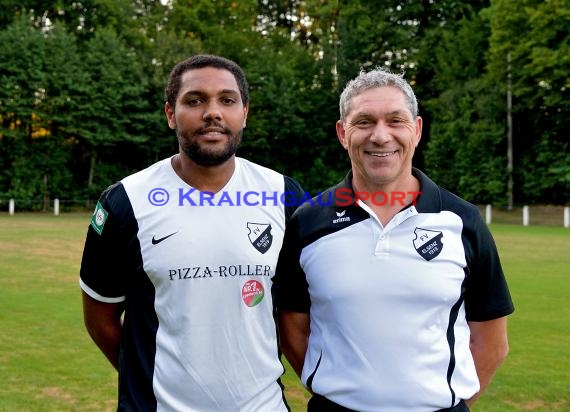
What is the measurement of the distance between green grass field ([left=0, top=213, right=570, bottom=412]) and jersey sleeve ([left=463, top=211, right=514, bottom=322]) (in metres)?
3.14

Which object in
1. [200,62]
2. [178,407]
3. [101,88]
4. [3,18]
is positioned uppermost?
[3,18]

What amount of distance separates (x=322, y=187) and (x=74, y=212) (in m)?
15.2

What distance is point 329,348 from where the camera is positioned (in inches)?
117

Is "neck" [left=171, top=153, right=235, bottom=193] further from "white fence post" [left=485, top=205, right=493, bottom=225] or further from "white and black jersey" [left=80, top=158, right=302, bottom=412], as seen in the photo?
"white fence post" [left=485, top=205, right=493, bottom=225]

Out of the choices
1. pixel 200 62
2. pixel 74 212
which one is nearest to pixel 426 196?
pixel 200 62

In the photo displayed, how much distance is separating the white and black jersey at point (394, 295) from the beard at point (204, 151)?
1.53 ft

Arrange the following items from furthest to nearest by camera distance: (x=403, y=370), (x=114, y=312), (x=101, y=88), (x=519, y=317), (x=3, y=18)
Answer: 1. (x=3, y=18)
2. (x=101, y=88)
3. (x=519, y=317)
4. (x=114, y=312)
5. (x=403, y=370)

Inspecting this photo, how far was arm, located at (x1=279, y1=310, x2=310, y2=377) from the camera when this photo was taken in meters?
3.25

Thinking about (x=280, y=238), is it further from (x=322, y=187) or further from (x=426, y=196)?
(x=322, y=187)

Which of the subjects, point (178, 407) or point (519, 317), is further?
point (519, 317)

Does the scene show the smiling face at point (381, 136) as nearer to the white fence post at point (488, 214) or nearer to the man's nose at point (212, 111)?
the man's nose at point (212, 111)

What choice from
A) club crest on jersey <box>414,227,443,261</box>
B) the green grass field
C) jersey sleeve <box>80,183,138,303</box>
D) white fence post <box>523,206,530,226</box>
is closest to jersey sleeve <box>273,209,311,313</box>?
club crest on jersey <box>414,227,443,261</box>

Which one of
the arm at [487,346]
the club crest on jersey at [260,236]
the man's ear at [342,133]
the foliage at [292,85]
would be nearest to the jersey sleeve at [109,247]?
the club crest on jersey at [260,236]

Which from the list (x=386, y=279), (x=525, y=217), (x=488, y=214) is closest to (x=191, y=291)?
(x=386, y=279)
